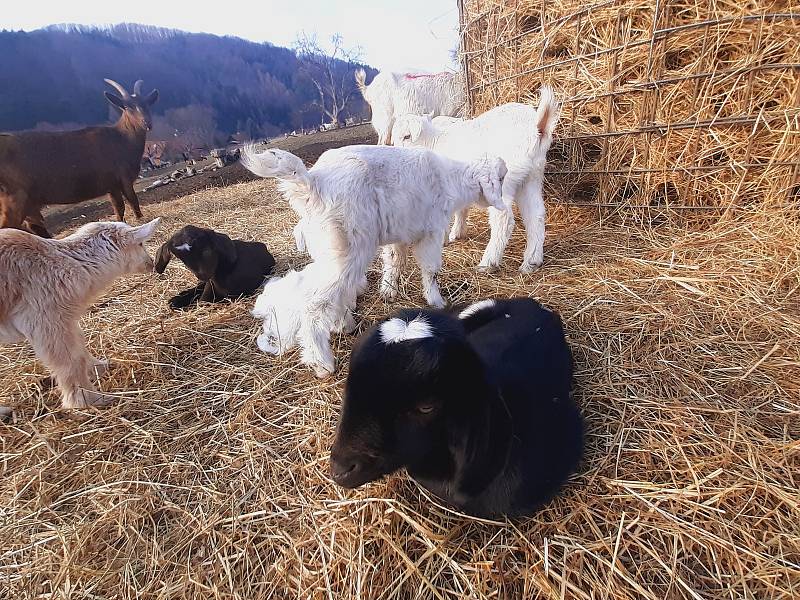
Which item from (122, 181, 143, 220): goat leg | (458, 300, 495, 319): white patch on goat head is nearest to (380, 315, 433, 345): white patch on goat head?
(458, 300, 495, 319): white patch on goat head

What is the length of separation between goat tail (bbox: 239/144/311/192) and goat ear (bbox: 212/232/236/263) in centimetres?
148

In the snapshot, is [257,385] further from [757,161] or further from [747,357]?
[757,161]

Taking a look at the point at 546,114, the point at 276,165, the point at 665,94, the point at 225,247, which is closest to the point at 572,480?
the point at 276,165

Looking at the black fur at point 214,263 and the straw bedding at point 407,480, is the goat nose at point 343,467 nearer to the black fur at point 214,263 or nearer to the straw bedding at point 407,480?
the straw bedding at point 407,480

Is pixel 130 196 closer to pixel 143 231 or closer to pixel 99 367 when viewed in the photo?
pixel 143 231

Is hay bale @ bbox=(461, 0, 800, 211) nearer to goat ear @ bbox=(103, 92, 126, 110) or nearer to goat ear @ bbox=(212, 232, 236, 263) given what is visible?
goat ear @ bbox=(212, 232, 236, 263)

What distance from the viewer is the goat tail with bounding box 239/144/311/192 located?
8.00 feet

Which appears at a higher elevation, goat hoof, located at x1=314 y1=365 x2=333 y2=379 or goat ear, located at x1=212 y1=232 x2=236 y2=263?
goat ear, located at x1=212 y1=232 x2=236 y2=263

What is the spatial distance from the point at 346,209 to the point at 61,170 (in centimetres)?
780

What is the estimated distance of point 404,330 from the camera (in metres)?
1.30

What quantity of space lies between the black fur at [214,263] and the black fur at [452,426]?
2.88 m

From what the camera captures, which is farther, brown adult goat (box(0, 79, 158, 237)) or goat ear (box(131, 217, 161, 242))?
brown adult goat (box(0, 79, 158, 237))

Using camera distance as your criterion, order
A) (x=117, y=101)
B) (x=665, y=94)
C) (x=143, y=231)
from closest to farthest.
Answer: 1. (x=143, y=231)
2. (x=665, y=94)
3. (x=117, y=101)

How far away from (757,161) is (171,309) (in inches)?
234
